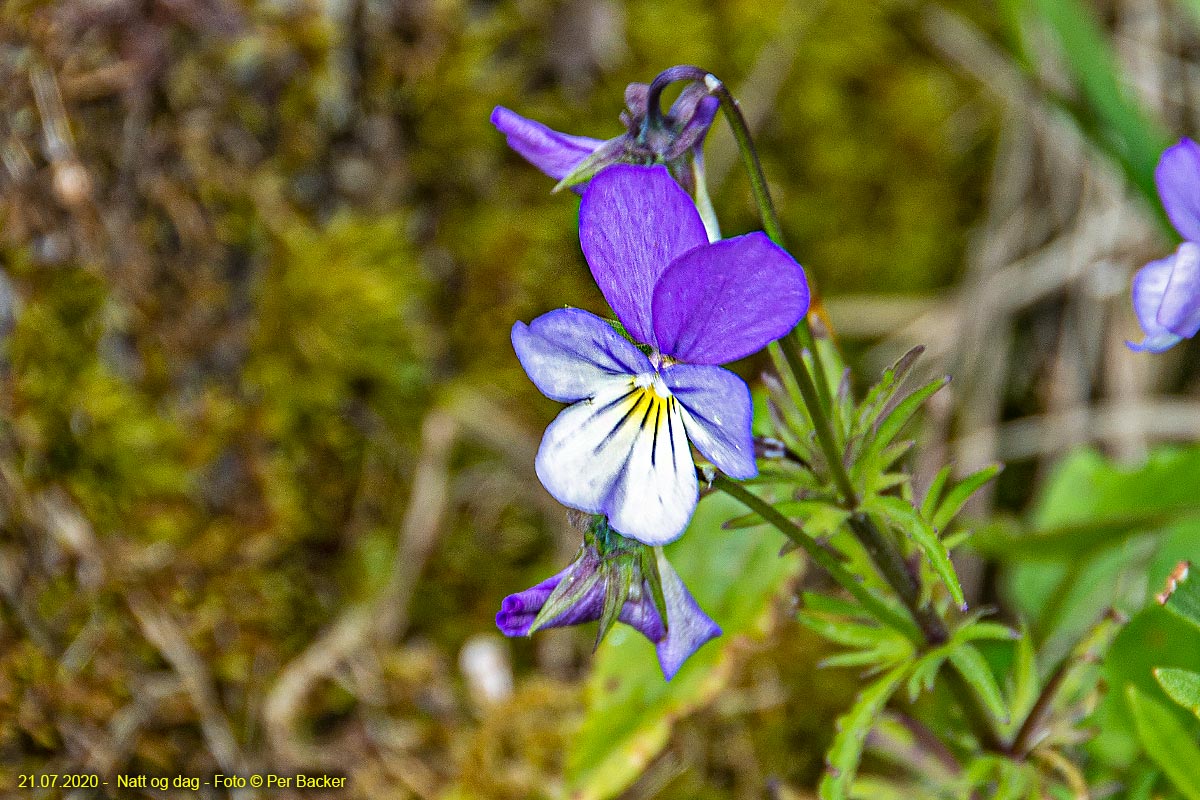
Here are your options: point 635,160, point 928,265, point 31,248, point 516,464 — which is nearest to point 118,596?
point 31,248

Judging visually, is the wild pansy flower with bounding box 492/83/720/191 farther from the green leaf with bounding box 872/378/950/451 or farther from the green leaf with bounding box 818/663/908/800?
the green leaf with bounding box 818/663/908/800

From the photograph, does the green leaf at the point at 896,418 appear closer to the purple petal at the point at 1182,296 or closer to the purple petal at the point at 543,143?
the purple petal at the point at 1182,296

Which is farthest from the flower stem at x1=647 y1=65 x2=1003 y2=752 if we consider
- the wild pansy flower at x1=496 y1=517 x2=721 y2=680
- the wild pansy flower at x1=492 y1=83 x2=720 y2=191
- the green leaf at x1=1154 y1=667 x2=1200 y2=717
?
the green leaf at x1=1154 y1=667 x2=1200 y2=717

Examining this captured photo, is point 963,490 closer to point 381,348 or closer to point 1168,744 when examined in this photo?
point 1168,744

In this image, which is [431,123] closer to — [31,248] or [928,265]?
[31,248]

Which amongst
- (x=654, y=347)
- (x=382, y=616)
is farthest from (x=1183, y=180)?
(x=382, y=616)

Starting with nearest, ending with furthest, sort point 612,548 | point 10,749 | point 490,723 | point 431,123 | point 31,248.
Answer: point 612,548, point 10,749, point 31,248, point 490,723, point 431,123
